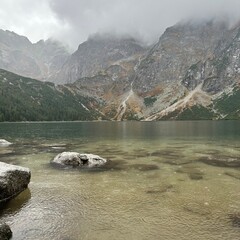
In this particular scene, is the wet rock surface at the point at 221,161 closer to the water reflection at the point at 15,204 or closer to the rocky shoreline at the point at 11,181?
the rocky shoreline at the point at 11,181

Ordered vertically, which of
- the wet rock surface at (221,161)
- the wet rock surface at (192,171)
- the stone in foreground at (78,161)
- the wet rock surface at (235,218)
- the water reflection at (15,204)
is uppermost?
the stone in foreground at (78,161)

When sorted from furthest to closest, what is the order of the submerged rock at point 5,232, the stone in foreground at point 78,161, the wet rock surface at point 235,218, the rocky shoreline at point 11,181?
the stone in foreground at point 78,161 → the rocky shoreline at point 11,181 → the wet rock surface at point 235,218 → the submerged rock at point 5,232

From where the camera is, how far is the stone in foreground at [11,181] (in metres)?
24.2

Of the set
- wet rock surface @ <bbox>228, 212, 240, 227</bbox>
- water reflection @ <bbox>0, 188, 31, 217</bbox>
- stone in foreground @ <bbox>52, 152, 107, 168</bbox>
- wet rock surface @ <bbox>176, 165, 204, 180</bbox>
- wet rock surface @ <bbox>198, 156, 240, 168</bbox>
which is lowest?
water reflection @ <bbox>0, 188, 31, 217</bbox>

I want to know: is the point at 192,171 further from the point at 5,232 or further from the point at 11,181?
the point at 5,232

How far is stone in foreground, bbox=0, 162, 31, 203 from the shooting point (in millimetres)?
24219

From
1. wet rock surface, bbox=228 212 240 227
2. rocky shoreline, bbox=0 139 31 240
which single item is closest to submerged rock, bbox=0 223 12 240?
rocky shoreline, bbox=0 139 31 240

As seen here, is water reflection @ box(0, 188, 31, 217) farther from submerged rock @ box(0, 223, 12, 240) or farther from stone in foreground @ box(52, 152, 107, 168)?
stone in foreground @ box(52, 152, 107, 168)

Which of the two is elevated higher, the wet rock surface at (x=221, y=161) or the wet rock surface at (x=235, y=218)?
the wet rock surface at (x=221, y=161)

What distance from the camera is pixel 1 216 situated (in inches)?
839

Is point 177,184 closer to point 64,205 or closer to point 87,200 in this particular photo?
point 87,200

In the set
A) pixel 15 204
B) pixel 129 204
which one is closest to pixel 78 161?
pixel 15 204

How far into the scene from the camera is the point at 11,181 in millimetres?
25312

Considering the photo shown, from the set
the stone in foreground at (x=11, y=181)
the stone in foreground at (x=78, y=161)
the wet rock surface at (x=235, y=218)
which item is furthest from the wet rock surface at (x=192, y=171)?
the stone in foreground at (x=11, y=181)
